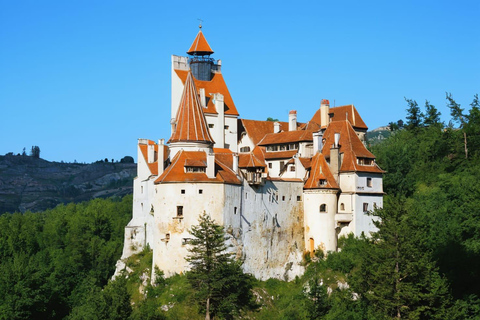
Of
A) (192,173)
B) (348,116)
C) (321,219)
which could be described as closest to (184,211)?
(192,173)

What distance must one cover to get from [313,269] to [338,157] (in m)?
12.3

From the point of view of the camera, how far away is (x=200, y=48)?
88.3 m

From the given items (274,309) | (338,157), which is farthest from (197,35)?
(274,309)

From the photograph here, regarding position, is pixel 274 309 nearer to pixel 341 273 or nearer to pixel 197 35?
pixel 341 273

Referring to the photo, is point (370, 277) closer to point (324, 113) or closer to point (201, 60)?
point (324, 113)

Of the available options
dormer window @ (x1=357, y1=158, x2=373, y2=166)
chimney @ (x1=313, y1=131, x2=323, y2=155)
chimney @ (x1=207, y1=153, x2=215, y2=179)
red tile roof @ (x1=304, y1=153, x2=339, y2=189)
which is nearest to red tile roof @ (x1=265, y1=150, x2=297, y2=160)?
chimney @ (x1=313, y1=131, x2=323, y2=155)

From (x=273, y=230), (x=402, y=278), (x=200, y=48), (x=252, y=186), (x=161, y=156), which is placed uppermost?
(x=200, y=48)

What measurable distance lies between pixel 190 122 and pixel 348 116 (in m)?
24.1

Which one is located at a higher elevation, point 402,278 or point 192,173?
point 192,173

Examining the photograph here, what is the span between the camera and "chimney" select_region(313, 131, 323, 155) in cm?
7575

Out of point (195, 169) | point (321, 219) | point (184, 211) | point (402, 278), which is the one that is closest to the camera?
point (402, 278)

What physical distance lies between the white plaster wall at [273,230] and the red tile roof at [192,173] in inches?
101

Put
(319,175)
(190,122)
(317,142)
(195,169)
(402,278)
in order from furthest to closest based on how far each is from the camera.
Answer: (317,142)
(319,175)
(190,122)
(195,169)
(402,278)

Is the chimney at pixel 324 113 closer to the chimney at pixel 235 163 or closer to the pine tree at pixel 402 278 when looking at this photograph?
the chimney at pixel 235 163
